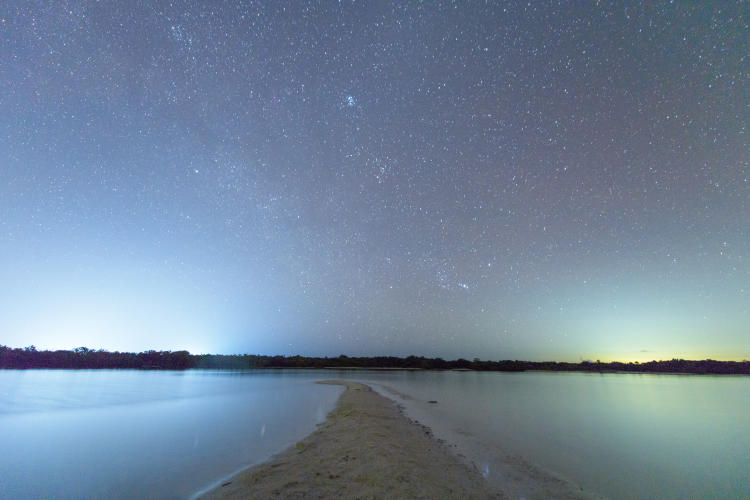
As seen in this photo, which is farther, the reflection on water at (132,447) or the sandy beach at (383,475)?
the reflection on water at (132,447)

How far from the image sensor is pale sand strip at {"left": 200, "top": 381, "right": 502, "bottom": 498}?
6623 mm

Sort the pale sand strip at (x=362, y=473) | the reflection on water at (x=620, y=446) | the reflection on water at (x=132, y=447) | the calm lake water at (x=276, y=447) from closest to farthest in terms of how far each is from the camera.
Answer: the pale sand strip at (x=362, y=473)
the reflection on water at (x=132, y=447)
the calm lake water at (x=276, y=447)
the reflection on water at (x=620, y=446)

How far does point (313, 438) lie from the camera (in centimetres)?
1238

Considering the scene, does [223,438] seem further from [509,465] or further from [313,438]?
[509,465]

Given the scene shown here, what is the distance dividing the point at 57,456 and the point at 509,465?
14.5 metres

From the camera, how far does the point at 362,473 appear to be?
7.51m

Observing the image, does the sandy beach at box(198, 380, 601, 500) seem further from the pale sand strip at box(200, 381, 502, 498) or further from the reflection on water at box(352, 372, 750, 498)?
the reflection on water at box(352, 372, 750, 498)

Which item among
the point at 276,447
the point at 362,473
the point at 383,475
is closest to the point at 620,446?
the point at 383,475

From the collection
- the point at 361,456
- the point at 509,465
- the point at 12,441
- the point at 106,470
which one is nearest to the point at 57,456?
the point at 106,470

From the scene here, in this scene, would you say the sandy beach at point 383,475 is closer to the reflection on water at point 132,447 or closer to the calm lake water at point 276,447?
the calm lake water at point 276,447

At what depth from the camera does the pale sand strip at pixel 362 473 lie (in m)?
6.62

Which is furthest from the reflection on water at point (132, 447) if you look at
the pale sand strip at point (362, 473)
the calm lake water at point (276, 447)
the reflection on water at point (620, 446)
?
the reflection on water at point (620, 446)

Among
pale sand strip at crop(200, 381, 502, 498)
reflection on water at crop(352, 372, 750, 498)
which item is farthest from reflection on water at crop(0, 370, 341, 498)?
reflection on water at crop(352, 372, 750, 498)

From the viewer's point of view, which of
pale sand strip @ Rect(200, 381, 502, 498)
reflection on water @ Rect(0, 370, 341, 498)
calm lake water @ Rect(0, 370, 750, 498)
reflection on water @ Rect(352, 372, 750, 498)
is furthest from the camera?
reflection on water @ Rect(352, 372, 750, 498)
